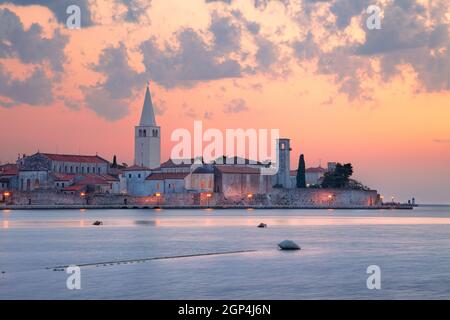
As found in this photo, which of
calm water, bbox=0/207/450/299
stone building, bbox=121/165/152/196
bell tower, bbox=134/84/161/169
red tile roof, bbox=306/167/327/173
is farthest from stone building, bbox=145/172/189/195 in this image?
calm water, bbox=0/207/450/299

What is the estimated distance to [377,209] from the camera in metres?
120

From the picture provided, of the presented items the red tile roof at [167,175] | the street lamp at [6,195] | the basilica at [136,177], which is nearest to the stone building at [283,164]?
the basilica at [136,177]

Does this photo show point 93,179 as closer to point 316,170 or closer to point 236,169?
point 236,169

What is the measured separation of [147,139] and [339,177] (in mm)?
25177

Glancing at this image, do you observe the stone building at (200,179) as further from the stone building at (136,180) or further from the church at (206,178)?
the stone building at (136,180)

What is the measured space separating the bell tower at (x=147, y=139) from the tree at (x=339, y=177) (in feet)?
72.9

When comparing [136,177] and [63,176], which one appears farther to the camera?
[136,177]

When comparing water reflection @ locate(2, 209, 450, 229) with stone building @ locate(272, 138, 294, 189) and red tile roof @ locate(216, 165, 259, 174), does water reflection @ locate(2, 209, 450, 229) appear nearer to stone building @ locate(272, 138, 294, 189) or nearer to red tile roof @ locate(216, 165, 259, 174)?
red tile roof @ locate(216, 165, 259, 174)

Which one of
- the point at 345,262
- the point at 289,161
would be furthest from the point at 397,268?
the point at 289,161

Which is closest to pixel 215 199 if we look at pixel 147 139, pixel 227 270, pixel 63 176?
pixel 147 139

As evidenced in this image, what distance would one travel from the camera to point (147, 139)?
104 meters

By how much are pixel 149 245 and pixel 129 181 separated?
64036 millimetres

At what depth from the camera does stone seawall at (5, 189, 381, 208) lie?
88188mm
